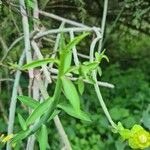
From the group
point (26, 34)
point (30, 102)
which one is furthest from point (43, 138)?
point (26, 34)

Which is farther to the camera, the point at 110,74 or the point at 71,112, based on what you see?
the point at 110,74

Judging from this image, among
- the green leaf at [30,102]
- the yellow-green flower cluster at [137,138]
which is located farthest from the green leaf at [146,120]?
the green leaf at [30,102]

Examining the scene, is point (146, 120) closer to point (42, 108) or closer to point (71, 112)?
point (71, 112)

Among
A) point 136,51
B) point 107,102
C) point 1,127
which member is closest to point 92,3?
point 107,102

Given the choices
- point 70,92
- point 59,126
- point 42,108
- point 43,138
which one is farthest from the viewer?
point 59,126

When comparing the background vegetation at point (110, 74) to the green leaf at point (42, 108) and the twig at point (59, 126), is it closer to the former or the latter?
the twig at point (59, 126)

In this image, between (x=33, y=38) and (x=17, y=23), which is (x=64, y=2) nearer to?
(x=17, y=23)

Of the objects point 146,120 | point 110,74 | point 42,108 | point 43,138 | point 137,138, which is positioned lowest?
point 110,74

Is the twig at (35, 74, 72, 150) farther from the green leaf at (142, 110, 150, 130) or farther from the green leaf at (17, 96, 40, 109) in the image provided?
the green leaf at (142, 110, 150, 130)
